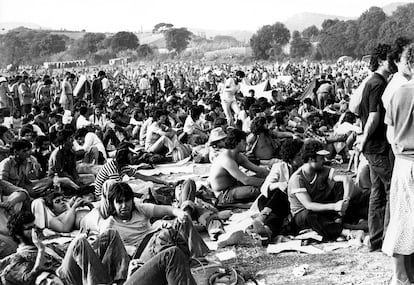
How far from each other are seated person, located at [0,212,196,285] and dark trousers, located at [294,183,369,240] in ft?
5.98

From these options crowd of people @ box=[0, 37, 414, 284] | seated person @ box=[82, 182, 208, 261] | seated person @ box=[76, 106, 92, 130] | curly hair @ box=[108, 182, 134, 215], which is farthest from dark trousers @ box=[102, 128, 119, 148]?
curly hair @ box=[108, 182, 134, 215]

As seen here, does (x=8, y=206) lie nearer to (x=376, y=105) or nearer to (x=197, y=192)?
(x=197, y=192)

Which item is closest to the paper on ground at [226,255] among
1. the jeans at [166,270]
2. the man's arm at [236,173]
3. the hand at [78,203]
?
the man's arm at [236,173]

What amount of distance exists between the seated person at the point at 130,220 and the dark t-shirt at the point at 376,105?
5.12 feet

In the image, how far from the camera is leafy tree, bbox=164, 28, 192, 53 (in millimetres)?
96750

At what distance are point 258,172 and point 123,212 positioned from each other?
8.60 ft

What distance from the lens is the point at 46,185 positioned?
7.25 meters

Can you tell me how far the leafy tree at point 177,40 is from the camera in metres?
96.8

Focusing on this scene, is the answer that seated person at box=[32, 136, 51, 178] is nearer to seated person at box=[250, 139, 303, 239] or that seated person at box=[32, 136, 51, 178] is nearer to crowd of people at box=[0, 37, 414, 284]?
crowd of people at box=[0, 37, 414, 284]

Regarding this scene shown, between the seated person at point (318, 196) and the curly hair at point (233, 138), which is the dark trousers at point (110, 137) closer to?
the curly hair at point (233, 138)

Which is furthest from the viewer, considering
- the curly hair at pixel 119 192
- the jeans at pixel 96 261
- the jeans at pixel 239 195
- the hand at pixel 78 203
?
the jeans at pixel 239 195

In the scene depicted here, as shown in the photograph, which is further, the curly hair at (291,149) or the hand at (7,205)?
the curly hair at (291,149)

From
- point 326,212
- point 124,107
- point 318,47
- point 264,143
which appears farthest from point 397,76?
point 318,47

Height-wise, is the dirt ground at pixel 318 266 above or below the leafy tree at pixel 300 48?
above
